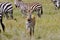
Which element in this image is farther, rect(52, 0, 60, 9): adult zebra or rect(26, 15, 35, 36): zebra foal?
rect(52, 0, 60, 9): adult zebra

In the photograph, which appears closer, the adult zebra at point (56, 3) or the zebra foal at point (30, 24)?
the zebra foal at point (30, 24)

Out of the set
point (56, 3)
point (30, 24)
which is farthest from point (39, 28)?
point (56, 3)

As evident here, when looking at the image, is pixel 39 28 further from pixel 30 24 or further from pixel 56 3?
pixel 56 3

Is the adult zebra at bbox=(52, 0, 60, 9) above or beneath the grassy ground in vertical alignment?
above

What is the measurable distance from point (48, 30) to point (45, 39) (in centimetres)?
181

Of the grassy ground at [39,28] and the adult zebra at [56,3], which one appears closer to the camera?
the grassy ground at [39,28]

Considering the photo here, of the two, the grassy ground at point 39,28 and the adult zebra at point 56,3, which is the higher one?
the adult zebra at point 56,3

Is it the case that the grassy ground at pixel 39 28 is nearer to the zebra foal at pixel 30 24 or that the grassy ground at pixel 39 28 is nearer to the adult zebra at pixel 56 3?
the zebra foal at pixel 30 24

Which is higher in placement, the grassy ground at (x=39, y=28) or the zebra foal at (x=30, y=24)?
the zebra foal at (x=30, y=24)

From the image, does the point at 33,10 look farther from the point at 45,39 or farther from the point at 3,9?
the point at 45,39

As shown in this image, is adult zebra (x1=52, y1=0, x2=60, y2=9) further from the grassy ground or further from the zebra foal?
the zebra foal

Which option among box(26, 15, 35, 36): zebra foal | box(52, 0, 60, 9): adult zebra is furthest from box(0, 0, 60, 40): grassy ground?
box(52, 0, 60, 9): adult zebra

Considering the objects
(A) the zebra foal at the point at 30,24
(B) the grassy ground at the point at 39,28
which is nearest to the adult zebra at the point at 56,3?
(B) the grassy ground at the point at 39,28

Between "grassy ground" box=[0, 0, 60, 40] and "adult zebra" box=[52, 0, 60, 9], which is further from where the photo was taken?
"adult zebra" box=[52, 0, 60, 9]
